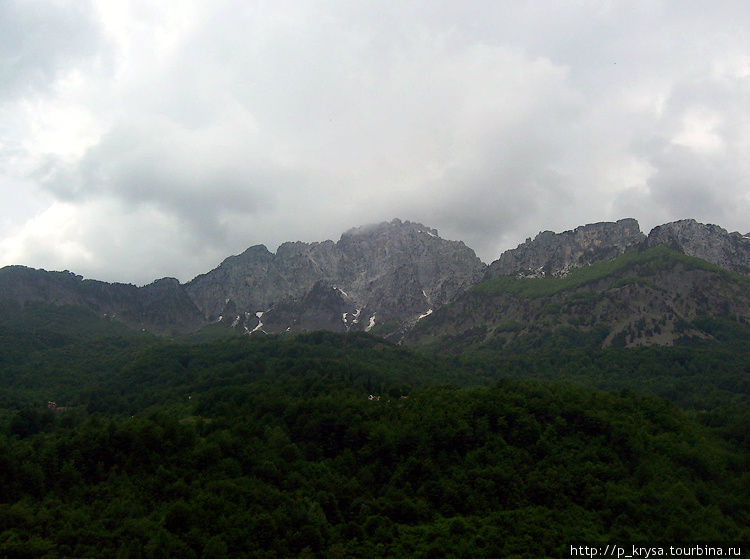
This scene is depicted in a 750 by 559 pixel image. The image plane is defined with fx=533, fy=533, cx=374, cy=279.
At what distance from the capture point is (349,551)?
72312 mm

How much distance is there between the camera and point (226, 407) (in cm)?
13262

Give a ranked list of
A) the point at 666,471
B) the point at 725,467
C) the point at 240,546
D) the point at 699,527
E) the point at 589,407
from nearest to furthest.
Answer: the point at 240,546 < the point at 699,527 < the point at 666,471 < the point at 725,467 < the point at 589,407

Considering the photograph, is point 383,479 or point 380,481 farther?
point 383,479

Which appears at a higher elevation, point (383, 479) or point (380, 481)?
point (383, 479)

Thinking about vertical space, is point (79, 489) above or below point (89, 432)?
below

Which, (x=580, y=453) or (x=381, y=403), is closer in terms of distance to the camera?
(x=580, y=453)

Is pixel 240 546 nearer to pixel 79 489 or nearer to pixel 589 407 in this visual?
pixel 79 489

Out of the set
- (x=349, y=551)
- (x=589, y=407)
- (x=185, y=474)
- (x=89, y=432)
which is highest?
(x=589, y=407)

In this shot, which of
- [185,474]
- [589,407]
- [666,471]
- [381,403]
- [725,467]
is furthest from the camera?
[381,403]

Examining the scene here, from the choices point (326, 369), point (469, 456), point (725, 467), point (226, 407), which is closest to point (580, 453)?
point (469, 456)

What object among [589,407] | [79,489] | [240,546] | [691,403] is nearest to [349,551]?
[240,546]

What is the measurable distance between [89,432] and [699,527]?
3877 inches

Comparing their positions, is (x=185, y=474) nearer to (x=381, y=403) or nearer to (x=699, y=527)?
(x=381, y=403)

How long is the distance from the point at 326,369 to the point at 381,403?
237 ft
